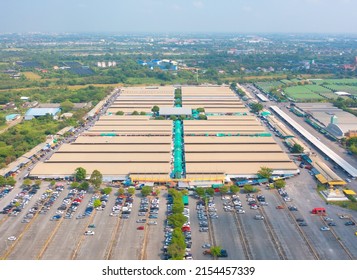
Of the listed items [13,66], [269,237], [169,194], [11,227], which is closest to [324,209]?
[269,237]

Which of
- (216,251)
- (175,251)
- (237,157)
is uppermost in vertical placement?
(175,251)

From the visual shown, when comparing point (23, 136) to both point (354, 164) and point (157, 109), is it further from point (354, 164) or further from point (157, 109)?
point (354, 164)

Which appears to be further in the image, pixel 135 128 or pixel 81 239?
pixel 135 128

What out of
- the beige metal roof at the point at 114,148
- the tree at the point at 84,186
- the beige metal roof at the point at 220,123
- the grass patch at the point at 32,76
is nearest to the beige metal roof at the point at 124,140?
the beige metal roof at the point at 114,148

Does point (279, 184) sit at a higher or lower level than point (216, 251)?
lower

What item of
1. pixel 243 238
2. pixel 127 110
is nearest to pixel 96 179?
pixel 243 238

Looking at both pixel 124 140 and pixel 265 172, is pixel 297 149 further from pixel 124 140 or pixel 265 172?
pixel 124 140

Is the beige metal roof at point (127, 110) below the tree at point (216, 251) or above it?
below

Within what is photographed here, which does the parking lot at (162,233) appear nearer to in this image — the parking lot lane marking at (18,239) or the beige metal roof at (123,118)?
the parking lot lane marking at (18,239)
